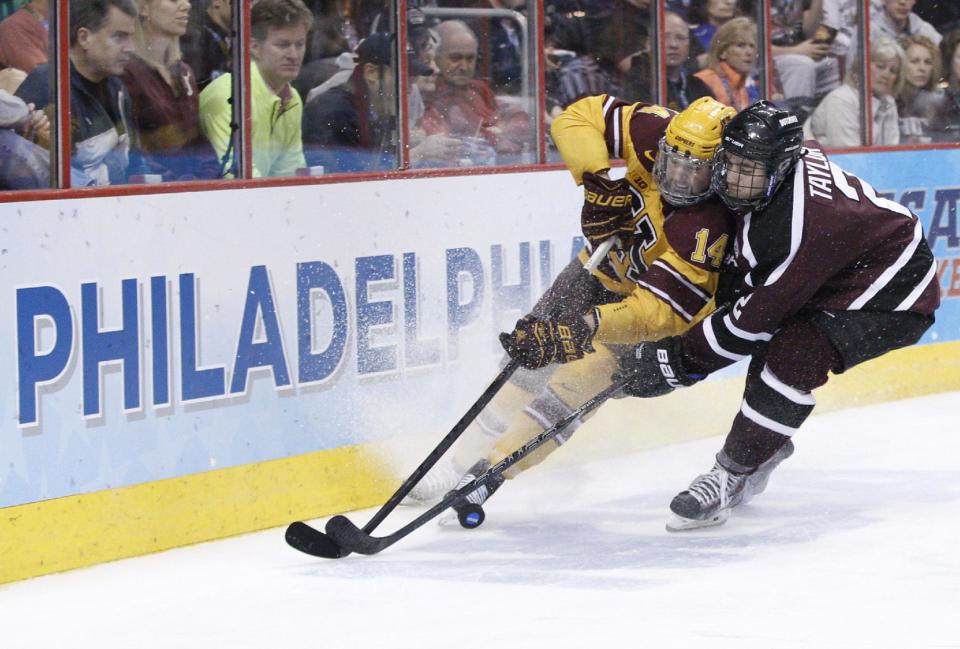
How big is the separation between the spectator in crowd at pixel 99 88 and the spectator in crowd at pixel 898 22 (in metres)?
3.64

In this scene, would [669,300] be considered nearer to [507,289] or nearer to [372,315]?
[372,315]

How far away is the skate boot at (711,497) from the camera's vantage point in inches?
172

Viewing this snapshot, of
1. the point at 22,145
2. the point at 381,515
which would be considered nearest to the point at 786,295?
the point at 381,515

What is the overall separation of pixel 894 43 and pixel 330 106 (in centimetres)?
301

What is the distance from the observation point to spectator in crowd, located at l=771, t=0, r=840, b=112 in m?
6.41

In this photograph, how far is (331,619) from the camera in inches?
139

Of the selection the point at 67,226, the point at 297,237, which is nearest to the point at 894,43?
the point at 297,237

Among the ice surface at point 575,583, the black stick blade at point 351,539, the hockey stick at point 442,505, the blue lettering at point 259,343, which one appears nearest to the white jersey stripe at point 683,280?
the hockey stick at point 442,505

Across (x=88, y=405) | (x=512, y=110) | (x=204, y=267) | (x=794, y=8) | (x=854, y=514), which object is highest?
(x=794, y=8)

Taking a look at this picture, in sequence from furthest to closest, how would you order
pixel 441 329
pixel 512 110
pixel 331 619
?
pixel 512 110
pixel 441 329
pixel 331 619

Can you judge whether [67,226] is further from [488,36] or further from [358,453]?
[488,36]

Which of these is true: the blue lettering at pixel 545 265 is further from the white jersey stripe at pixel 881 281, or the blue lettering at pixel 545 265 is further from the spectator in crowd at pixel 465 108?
the white jersey stripe at pixel 881 281

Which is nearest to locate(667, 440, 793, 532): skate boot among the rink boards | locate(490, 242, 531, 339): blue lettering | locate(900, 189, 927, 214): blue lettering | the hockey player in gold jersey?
the hockey player in gold jersey

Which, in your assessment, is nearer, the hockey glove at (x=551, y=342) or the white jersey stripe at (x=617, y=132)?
the hockey glove at (x=551, y=342)
